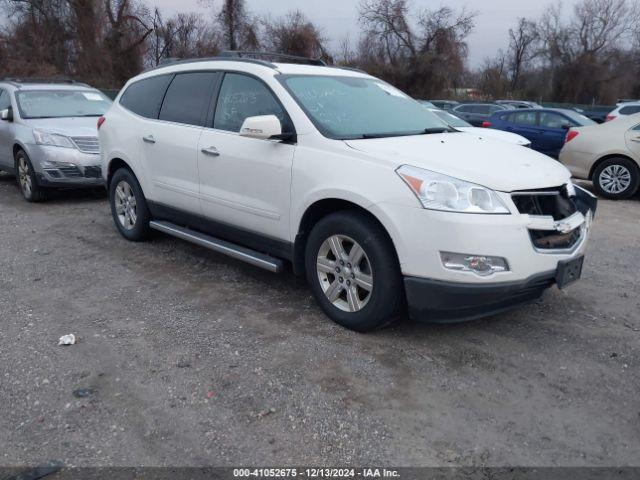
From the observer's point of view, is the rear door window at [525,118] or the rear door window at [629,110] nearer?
the rear door window at [525,118]

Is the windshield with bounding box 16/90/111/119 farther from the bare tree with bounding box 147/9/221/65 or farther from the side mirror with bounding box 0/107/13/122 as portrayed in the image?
the bare tree with bounding box 147/9/221/65

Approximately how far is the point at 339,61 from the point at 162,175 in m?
38.7

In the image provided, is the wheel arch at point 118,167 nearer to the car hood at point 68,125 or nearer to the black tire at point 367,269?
the car hood at point 68,125

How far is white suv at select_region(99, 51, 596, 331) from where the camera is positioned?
11.2 ft

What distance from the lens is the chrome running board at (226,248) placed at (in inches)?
170

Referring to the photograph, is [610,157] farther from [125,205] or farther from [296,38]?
[296,38]

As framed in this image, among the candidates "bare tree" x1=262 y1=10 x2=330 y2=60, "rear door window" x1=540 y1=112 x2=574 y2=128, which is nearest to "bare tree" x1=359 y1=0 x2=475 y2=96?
"bare tree" x1=262 y1=10 x2=330 y2=60

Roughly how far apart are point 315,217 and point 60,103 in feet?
21.6

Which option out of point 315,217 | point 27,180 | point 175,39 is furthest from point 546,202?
point 175,39

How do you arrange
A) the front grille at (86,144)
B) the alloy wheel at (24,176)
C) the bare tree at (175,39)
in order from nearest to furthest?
the front grille at (86,144)
the alloy wheel at (24,176)
the bare tree at (175,39)

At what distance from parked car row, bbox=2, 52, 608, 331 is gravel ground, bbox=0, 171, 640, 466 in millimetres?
365

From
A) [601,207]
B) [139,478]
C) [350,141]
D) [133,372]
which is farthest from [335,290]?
[601,207]

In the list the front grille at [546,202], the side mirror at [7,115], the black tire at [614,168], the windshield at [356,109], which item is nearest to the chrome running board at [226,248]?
the windshield at [356,109]

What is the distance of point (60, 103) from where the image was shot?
8.95 metres
